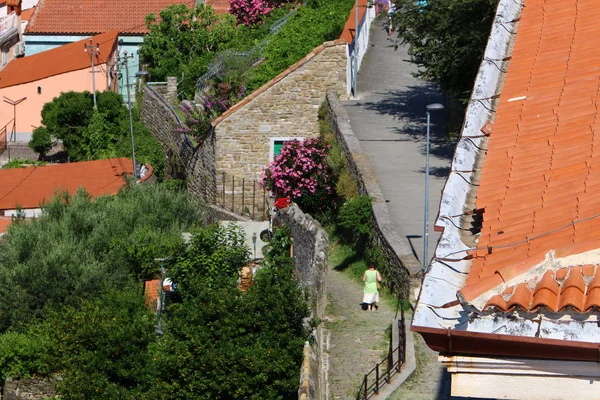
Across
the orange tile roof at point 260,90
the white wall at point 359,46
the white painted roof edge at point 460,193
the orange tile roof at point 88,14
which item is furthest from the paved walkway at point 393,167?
the orange tile roof at point 88,14

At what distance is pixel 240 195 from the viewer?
29844 mm

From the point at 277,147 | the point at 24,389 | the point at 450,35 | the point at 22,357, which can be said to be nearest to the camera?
the point at 22,357

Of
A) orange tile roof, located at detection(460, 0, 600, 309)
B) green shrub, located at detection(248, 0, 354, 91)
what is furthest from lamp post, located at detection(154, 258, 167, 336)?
orange tile roof, located at detection(460, 0, 600, 309)

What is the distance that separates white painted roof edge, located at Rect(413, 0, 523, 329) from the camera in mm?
7125

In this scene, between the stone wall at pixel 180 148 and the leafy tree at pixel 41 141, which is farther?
the leafy tree at pixel 41 141

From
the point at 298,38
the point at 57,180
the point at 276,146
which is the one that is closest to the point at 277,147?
the point at 276,146

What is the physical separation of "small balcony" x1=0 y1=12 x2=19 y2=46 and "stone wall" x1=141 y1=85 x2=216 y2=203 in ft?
45.5

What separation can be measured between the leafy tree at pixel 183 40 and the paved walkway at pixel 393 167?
5.95 m

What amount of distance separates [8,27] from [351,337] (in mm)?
40921

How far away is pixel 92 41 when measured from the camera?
49844 millimetres

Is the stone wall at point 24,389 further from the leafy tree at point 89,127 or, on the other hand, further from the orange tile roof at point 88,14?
the orange tile roof at point 88,14

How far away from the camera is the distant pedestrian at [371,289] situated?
61.6 feet

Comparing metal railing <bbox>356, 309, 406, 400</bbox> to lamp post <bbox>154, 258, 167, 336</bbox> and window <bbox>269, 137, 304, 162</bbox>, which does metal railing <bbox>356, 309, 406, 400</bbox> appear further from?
window <bbox>269, 137, 304, 162</bbox>

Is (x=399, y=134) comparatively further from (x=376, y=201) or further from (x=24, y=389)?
(x=24, y=389)
